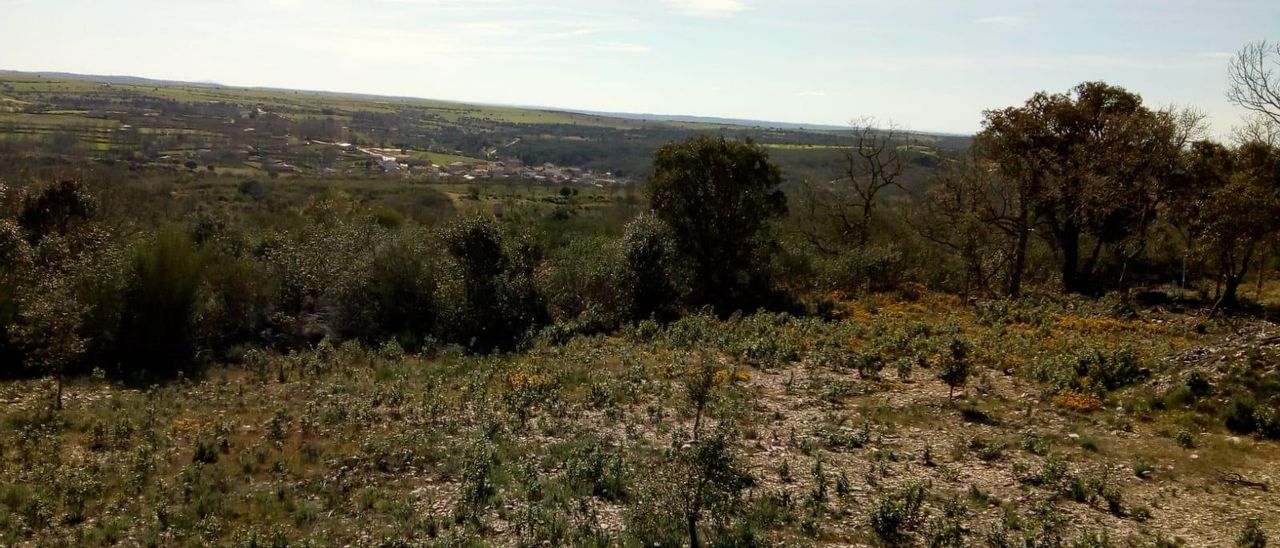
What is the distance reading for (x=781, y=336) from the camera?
23.6 meters

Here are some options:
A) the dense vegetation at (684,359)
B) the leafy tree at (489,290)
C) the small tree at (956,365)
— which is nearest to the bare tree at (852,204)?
the dense vegetation at (684,359)

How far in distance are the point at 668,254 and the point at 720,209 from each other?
345cm

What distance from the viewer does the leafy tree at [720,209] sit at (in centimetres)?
3156

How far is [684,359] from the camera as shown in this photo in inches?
816

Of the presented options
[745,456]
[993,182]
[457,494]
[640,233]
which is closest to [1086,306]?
[993,182]

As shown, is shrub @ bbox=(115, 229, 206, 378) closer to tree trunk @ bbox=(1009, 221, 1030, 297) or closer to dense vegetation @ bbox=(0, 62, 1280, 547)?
dense vegetation @ bbox=(0, 62, 1280, 547)

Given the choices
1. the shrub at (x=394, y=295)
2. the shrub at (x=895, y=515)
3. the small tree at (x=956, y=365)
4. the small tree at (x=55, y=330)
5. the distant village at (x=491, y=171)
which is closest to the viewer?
the shrub at (x=895, y=515)

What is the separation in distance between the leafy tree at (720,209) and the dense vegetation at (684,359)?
132 mm

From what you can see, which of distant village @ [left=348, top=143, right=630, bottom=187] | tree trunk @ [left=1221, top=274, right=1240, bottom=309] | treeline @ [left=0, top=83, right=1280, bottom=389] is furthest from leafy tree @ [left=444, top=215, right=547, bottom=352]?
distant village @ [left=348, top=143, right=630, bottom=187]

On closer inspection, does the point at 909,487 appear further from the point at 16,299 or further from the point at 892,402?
the point at 16,299

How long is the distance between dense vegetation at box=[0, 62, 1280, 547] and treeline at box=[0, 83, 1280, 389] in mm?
137

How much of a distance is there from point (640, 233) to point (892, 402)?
14637 millimetres

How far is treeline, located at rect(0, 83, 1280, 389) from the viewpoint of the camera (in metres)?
24.2

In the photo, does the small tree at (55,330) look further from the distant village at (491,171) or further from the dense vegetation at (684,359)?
the distant village at (491,171)
